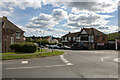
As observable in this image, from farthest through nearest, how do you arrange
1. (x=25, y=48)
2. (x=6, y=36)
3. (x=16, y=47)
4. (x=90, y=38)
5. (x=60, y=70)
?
(x=90, y=38) → (x=6, y=36) → (x=16, y=47) → (x=25, y=48) → (x=60, y=70)

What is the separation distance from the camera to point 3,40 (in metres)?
22.6

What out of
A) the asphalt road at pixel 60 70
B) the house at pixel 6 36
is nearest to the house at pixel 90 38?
the house at pixel 6 36

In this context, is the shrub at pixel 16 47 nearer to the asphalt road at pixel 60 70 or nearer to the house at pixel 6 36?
the house at pixel 6 36

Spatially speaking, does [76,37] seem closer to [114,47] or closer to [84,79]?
[114,47]

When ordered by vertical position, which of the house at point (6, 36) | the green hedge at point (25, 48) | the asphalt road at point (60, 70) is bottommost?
the asphalt road at point (60, 70)

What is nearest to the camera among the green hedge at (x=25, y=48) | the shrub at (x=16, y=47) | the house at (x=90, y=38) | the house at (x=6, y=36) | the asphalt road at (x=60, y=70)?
the asphalt road at (x=60, y=70)

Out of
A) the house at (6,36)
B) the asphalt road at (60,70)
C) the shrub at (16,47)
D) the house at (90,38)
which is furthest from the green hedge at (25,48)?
the house at (90,38)

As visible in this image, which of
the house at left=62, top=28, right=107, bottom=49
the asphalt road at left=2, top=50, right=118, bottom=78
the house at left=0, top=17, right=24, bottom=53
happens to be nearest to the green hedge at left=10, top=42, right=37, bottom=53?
the house at left=0, top=17, right=24, bottom=53

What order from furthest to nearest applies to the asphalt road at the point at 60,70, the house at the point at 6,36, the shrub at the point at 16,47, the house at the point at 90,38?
1. the house at the point at 90,38
2. the house at the point at 6,36
3. the shrub at the point at 16,47
4. the asphalt road at the point at 60,70

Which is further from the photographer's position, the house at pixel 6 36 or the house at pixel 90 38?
the house at pixel 90 38

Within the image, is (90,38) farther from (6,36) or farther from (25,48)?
(6,36)

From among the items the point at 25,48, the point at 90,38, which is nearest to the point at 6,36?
the point at 25,48

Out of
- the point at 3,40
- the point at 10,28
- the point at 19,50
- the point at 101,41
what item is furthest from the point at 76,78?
the point at 101,41

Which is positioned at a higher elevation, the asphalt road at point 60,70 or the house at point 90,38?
the house at point 90,38
